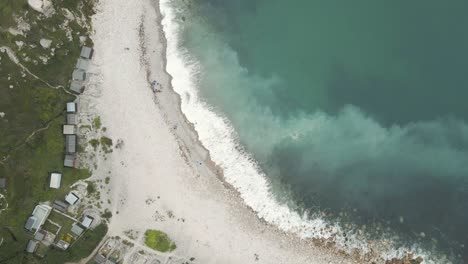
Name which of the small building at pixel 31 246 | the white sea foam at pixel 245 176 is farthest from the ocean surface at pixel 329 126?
the small building at pixel 31 246

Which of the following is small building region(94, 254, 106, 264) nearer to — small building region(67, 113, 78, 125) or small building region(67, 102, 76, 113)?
small building region(67, 113, 78, 125)

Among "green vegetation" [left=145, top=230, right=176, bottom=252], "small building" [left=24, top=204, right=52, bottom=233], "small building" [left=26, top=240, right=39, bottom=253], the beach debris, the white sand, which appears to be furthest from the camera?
the beach debris

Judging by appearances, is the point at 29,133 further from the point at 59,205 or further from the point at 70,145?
the point at 59,205

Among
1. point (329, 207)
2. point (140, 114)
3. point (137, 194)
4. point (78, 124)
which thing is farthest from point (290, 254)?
point (78, 124)

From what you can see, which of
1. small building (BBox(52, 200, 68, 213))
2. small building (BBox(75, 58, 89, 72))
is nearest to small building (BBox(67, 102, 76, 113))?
small building (BBox(75, 58, 89, 72))

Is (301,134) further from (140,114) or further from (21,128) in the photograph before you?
(21,128)

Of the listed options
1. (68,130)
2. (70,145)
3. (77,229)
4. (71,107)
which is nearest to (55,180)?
(70,145)
